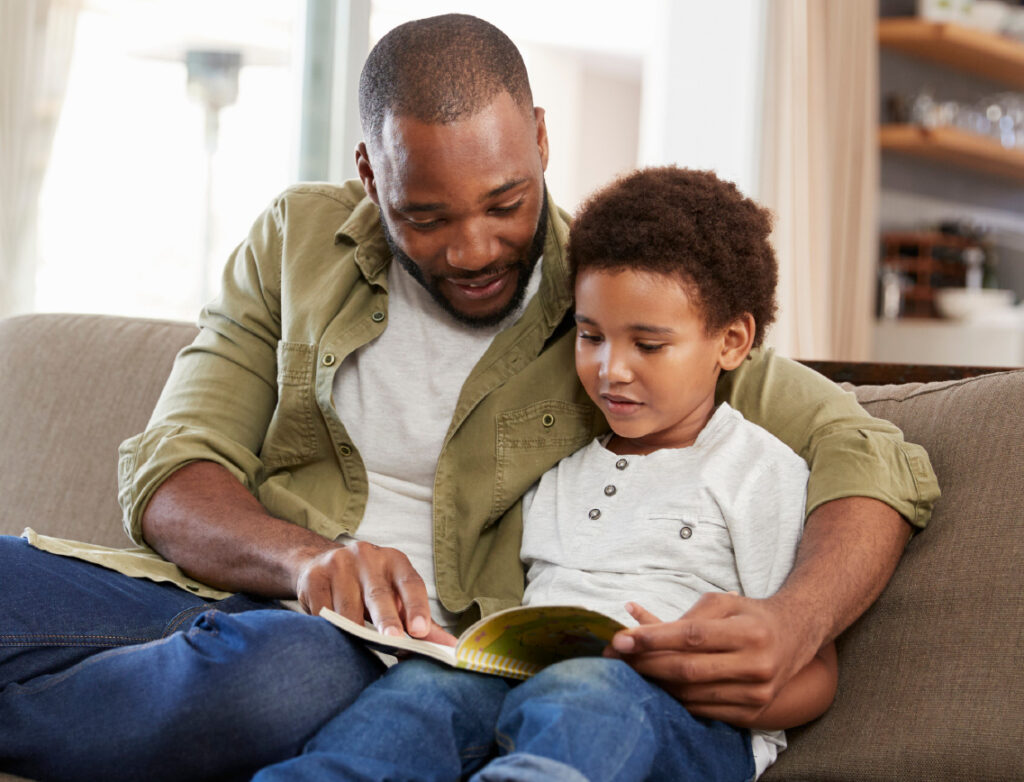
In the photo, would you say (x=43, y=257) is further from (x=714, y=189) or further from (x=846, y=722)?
(x=846, y=722)

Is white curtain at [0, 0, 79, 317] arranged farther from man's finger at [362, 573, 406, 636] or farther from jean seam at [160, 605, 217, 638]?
man's finger at [362, 573, 406, 636]

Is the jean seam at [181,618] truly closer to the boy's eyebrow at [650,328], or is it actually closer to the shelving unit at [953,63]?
the boy's eyebrow at [650,328]

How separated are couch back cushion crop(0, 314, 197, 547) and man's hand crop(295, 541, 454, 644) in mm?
698

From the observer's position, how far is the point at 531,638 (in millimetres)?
1146

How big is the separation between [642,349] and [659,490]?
164mm

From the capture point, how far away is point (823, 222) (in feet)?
15.3

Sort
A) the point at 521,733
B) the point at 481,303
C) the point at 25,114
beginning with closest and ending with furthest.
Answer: the point at 521,733 → the point at 481,303 → the point at 25,114

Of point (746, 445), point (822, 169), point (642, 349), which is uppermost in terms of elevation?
point (822, 169)

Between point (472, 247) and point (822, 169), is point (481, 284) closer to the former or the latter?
point (472, 247)

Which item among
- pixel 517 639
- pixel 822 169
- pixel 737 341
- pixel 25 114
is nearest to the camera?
pixel 517 639

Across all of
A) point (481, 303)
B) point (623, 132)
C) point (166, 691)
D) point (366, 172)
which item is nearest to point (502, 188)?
point (481, 303)

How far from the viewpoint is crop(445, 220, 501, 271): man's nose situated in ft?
4.70

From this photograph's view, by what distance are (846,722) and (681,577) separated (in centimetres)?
25

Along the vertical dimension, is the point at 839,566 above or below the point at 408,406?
below
